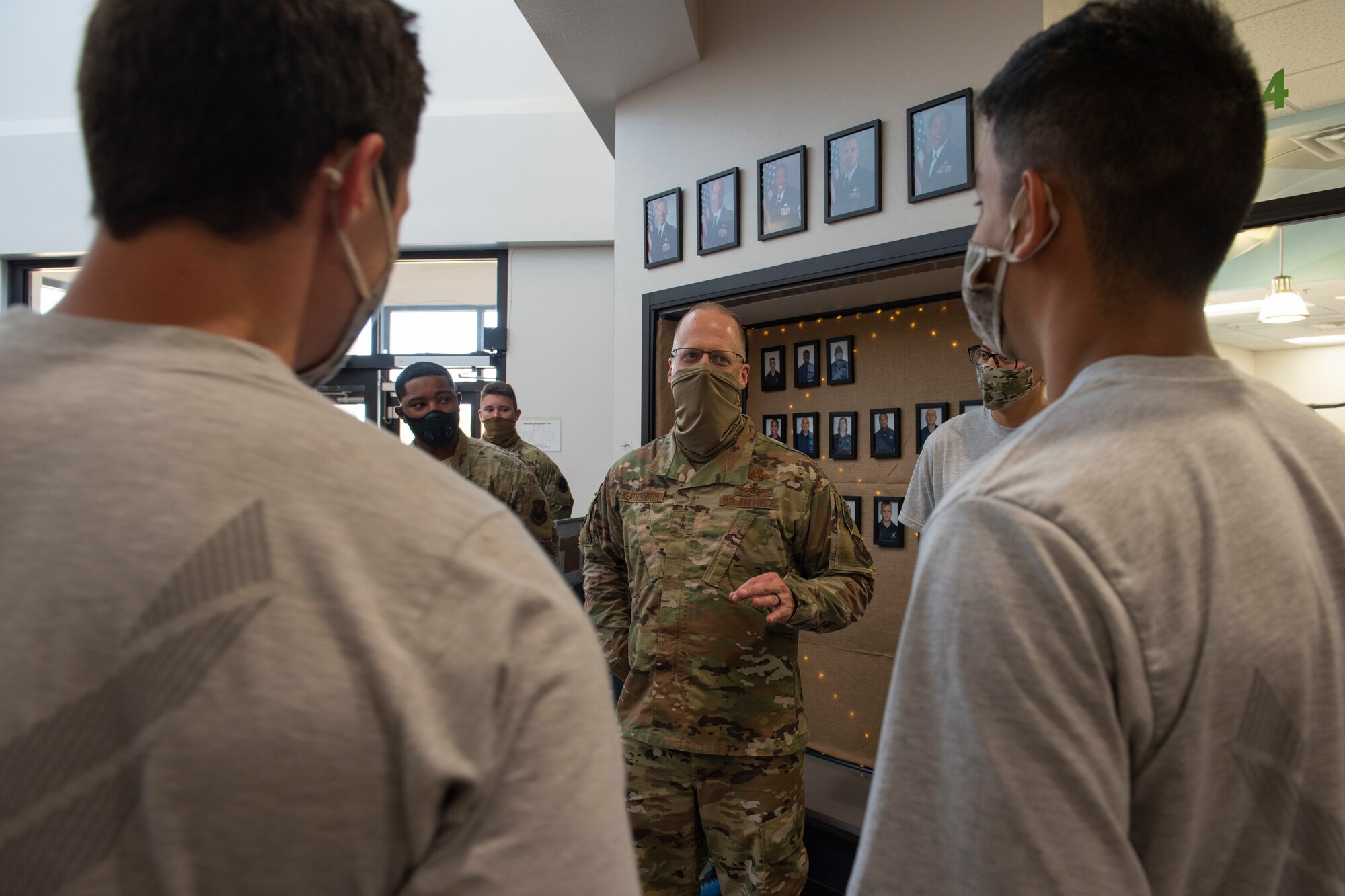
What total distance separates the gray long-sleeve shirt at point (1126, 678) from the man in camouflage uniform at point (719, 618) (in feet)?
3.90

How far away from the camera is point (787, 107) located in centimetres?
323

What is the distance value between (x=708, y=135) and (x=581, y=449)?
9.17 ft

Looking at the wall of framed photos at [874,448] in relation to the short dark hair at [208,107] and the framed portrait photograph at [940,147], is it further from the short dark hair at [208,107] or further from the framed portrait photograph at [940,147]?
the short dark hair at [208,107]

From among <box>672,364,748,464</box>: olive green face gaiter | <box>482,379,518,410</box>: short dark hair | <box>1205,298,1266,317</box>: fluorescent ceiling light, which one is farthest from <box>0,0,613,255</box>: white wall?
<box>1205,298,1266,317</box>: fluorescent ceiling light

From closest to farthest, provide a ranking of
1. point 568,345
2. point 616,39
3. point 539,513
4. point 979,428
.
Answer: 1. point 979,428
2. point 616,39
3. point 539,513
4. point 568,345

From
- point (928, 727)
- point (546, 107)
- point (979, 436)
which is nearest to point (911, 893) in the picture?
point (928, 727)

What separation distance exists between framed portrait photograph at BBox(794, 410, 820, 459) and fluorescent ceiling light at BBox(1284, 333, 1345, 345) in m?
6.80

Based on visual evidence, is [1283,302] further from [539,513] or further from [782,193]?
[539,513]

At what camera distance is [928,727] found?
656mm

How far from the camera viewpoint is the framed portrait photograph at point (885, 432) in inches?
140

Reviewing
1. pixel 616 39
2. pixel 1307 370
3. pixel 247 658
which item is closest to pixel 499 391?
pixel 616 39

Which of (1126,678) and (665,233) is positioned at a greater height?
(665,233)

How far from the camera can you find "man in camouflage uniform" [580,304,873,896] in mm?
2018

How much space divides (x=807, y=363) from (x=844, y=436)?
42 cm
